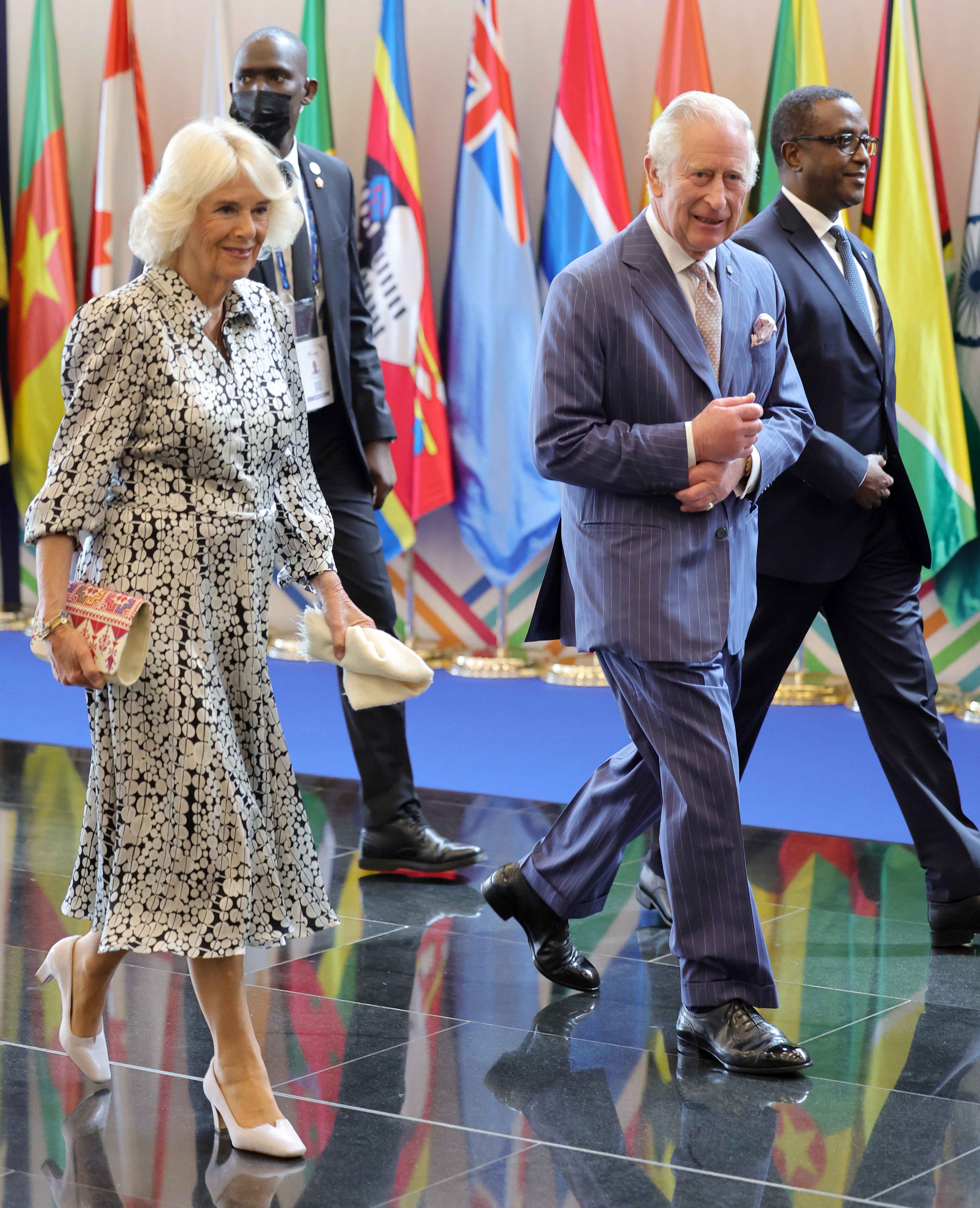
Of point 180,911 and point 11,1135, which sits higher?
point 180,911

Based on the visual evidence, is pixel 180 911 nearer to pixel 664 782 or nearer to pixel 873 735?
pixel 664 782

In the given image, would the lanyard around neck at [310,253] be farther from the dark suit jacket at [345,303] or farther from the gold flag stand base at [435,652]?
the gold flag stand base at [435,652]

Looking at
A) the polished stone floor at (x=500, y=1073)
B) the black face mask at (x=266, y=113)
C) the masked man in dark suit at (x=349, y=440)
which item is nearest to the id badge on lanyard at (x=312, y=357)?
the masked man in dark suit at (x=349, y=440)

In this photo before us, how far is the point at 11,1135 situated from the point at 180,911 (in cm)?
41

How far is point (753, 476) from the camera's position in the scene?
114 inches

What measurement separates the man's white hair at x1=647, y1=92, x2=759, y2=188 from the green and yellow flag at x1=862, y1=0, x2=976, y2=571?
338 cm

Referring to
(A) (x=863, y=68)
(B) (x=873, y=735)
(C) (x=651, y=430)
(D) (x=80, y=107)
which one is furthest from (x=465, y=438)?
(C) (x=651, y=430)

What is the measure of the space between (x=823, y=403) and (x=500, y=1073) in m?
1.50

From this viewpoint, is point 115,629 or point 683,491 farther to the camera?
point 683,491

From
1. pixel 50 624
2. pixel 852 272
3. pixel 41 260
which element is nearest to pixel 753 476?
pixel 852 272

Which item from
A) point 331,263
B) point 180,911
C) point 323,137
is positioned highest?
point 323,137

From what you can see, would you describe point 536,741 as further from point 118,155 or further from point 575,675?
point 118,155

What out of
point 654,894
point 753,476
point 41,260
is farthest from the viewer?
point 41,260

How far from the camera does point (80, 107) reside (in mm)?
7883
